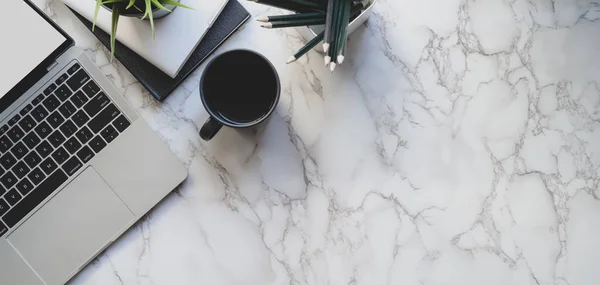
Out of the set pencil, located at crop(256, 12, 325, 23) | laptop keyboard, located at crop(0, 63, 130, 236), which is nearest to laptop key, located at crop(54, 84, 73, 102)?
laptop keyboard, located at crop(0, 63, 130, 236)

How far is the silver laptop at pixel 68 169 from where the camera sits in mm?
701

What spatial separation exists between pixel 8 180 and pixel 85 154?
90 mm

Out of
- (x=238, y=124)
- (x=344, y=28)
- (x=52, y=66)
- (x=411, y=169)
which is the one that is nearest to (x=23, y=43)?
(x=52, y=66)

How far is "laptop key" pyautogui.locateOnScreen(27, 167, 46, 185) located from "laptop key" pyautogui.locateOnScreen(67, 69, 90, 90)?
101 millimetres

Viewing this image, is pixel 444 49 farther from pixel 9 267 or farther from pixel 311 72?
pixel 9 267

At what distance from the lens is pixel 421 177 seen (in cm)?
73

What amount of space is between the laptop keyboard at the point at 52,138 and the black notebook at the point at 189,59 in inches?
1.9

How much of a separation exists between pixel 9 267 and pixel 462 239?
1.71 feet

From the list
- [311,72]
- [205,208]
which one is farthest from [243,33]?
[205,208]

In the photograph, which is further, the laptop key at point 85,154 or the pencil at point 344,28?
the laptop key at point 85,154

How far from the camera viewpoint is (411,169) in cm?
73

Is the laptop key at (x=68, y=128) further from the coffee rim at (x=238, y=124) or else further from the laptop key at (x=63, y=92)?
the coffee rim at (x=238, y=124)

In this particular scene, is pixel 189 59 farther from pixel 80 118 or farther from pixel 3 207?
pixel 3 207

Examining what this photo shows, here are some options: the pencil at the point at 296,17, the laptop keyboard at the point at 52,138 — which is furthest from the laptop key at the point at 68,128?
the pencil at the point at 296,17
